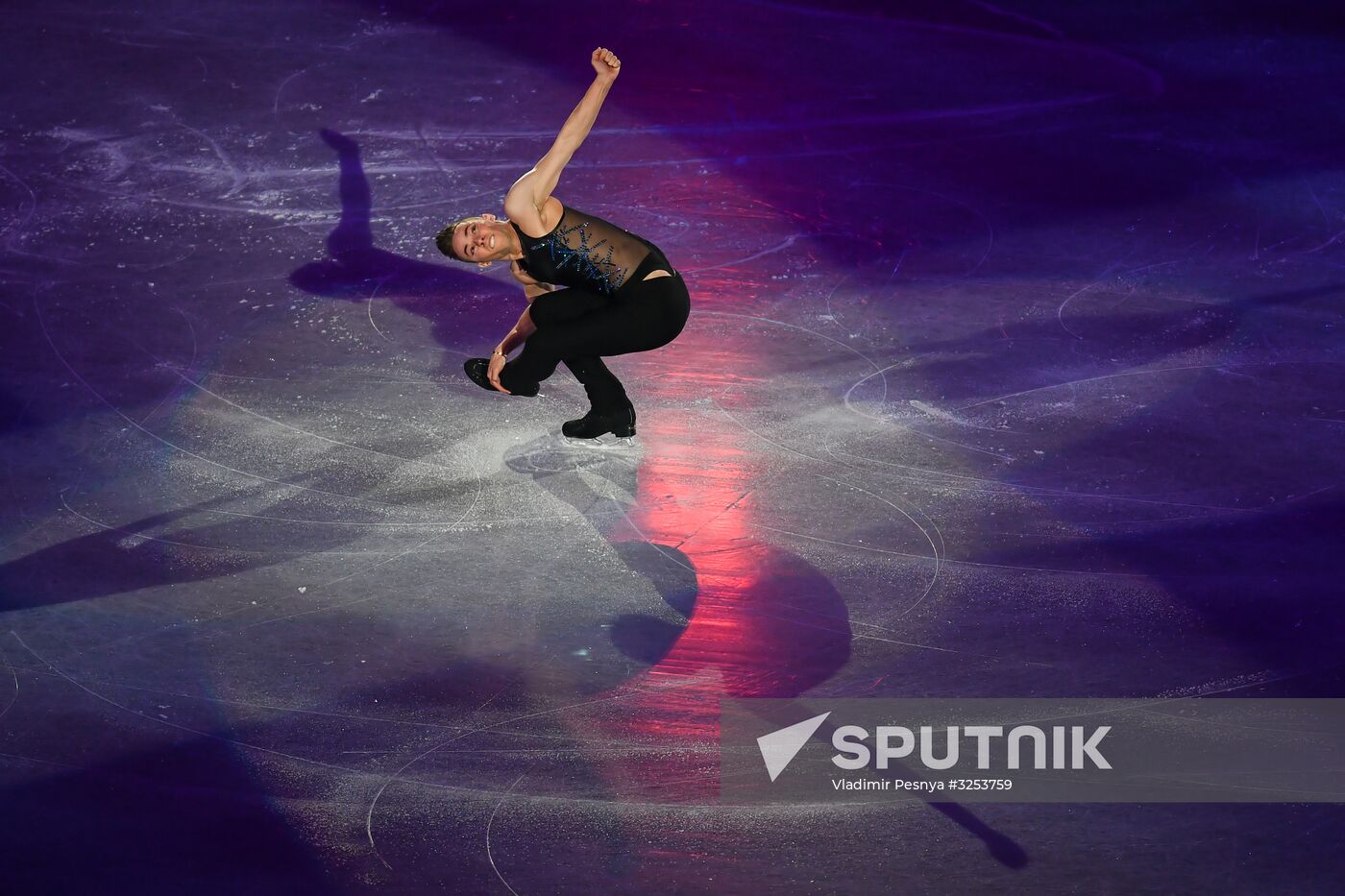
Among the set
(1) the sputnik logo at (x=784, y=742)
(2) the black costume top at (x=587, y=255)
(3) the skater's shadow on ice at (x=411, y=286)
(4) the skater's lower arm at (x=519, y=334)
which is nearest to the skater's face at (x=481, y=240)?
(2) the black costume top at (x=587, y=255)

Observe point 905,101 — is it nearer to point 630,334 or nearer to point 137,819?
point 630,334

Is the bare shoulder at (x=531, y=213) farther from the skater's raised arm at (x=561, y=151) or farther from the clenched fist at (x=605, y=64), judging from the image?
the clenched fist at (x=605, y=64)

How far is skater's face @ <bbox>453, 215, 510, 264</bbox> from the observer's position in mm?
5109

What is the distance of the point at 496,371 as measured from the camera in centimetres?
550

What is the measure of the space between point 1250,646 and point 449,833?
8.09 ft

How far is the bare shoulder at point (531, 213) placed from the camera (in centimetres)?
505

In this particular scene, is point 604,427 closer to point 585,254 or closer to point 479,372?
point 479,372

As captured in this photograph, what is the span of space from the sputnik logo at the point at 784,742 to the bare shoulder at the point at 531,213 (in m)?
1.90

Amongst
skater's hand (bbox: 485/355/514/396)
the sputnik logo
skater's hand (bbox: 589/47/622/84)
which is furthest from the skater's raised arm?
the sputnik logo

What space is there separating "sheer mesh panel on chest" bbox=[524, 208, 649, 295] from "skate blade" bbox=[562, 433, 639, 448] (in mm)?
620

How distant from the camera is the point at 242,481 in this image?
5.44 meters

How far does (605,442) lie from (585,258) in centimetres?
78

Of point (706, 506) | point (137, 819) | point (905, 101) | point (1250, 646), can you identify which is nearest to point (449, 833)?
point (137, 819)

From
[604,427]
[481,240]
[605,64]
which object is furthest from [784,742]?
[605,64]
